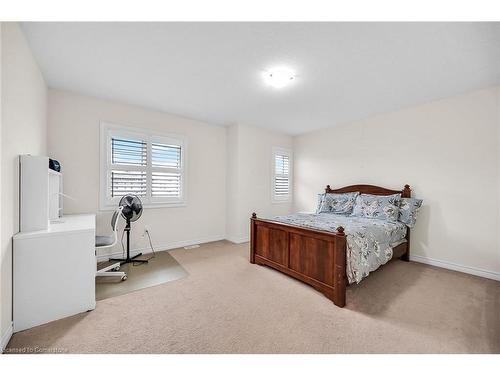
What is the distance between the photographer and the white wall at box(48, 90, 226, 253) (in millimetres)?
2906

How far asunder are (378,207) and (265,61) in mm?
2754

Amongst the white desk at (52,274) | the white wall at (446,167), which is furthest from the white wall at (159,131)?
the white wall at (446,167)

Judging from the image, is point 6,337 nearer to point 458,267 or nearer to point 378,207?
point 378,207

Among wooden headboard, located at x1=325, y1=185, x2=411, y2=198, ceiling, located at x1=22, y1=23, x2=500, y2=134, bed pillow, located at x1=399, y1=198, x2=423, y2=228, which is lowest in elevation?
bed pillow, located at x1=399, y1=198, x2=423, y2=228

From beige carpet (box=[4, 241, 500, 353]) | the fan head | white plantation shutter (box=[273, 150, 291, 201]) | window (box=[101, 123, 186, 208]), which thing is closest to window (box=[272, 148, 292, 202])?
white plantation shutter (box=[273, 150, 291, 201])

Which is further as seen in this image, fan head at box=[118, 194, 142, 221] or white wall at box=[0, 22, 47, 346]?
fan head at box=[118, 194, 142, 221]

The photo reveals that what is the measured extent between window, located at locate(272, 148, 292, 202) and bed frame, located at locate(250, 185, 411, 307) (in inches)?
80.2

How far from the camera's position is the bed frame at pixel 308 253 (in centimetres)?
205

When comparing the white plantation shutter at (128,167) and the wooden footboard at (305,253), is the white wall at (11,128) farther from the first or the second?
the wooden footboard at (305,253)

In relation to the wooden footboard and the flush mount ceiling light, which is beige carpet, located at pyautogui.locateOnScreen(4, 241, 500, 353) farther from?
the flush mount ceiling light

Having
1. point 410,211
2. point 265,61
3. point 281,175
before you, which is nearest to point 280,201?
point 281,175

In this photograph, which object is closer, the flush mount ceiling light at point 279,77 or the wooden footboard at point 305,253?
the wooden footboard at point 305,253

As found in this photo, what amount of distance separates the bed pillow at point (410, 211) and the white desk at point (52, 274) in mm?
4032
